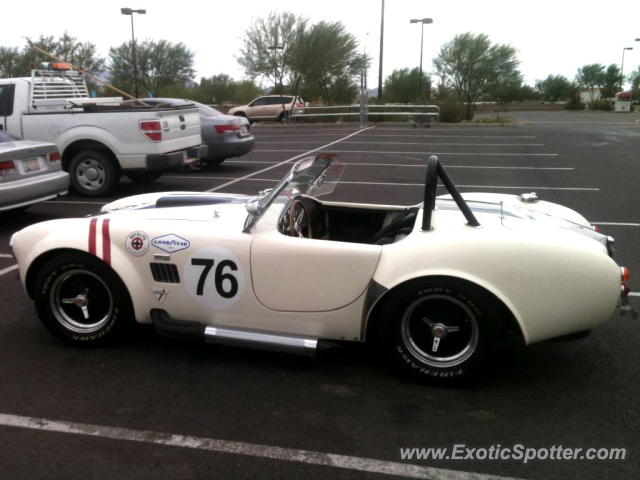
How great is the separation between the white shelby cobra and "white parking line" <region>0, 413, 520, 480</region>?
2.24 ft

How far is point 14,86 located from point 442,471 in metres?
9.30

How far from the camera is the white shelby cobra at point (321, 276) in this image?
3.10 meters

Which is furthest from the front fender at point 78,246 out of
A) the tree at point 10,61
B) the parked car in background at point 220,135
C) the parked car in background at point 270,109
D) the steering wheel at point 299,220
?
the tree at point 10,61

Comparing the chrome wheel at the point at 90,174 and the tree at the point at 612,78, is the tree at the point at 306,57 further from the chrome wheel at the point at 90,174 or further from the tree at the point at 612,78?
the tree at the point at 612,78

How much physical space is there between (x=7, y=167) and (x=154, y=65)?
39.5 m

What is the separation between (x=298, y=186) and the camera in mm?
3717

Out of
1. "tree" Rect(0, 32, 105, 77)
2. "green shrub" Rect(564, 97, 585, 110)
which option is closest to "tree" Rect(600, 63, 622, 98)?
"green shrub" Rect(564, 97, 585, 110)

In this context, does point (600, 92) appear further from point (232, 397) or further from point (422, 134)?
point (232, 397)

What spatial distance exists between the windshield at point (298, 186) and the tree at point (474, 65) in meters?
32.5

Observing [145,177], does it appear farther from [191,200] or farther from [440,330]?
[440,330]

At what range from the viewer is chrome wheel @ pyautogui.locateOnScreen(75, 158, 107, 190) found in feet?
30.2

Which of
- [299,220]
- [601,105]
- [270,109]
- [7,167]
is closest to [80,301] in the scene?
[299,220]

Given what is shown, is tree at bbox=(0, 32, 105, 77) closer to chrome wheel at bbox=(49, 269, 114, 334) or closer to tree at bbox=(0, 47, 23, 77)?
tree at bbox=(0, 47, 23, 77)

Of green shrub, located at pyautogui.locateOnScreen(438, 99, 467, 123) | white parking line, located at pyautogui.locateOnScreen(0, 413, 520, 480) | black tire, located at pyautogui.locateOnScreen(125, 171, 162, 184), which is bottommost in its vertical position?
white parking line, located at pyautogui.locateOnScreen(0, 413, 520, 480)
